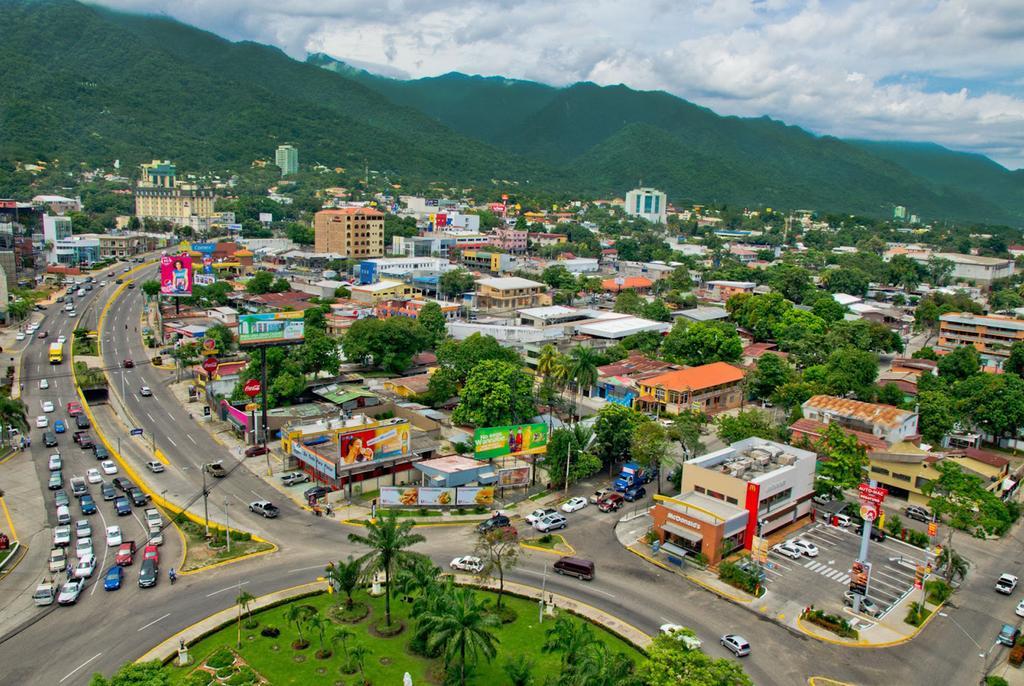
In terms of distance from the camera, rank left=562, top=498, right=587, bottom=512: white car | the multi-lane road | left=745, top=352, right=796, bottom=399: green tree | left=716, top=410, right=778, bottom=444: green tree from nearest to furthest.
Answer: the multi-lane road, left=562, top=498, right=587, bottom=512: white car, left=716, top=410, right=778, bottom=444: green tree, left=745, top=352, right=796, bottom=399: green tree

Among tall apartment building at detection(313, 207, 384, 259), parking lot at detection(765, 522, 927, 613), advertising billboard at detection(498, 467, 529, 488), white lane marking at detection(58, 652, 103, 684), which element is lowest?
white lane marking at detection(58, 652, 103, 684)

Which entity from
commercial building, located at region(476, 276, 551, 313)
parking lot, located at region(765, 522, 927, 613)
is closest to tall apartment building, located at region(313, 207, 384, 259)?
commercial building, located at region(476, 276, 551, 313)

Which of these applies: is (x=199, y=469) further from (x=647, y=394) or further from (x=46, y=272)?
(x=46, y=272)

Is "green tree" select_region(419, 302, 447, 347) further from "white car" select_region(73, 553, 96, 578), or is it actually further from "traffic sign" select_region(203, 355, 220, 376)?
"white car" select_region(73, 553, 96, 578)

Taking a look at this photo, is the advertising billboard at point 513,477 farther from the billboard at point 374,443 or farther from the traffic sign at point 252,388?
the traffic sign at point 252,388

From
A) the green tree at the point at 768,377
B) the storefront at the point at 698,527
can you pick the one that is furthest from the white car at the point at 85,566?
the green tree at the point at 768,377

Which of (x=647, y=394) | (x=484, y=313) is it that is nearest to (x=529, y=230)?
(x=484, y=313)

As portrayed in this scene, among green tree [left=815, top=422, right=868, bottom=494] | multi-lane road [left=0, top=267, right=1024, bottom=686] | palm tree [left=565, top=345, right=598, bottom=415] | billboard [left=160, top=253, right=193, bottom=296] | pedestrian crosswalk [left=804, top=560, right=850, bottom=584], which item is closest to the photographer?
multi-lane road [left=0, top=267, right=1024, bottom=686]
